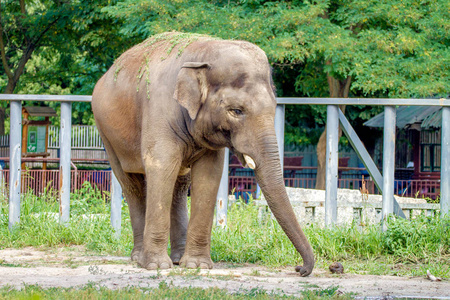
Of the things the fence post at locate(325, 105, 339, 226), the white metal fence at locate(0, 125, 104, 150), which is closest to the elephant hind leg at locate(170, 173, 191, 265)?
the fence post at locate(325, 105, 339, 226)

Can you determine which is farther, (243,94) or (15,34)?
(15,34)

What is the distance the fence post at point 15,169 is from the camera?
29.3 feet

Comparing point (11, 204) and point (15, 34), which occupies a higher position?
point (15, 34)

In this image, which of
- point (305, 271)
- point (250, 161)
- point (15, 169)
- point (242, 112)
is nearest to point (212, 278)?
point (305, 271)

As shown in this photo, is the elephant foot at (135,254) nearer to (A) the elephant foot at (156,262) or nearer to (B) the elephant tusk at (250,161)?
(A) the elephant foot at (156,262)

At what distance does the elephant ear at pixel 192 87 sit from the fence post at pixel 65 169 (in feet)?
9.63

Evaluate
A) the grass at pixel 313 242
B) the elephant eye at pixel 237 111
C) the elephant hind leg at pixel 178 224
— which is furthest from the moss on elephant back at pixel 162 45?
the grass at pixel 313 242

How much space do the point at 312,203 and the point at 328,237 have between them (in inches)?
47.4

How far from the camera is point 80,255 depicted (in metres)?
7.94

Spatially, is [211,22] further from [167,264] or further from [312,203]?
[167,264]

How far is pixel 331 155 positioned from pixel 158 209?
2.79 m

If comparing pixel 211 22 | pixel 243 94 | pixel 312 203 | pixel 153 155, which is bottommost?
pixel 312 203

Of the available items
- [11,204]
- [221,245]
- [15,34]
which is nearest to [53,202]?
[11,204]

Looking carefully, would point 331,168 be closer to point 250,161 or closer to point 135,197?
point 135,197
